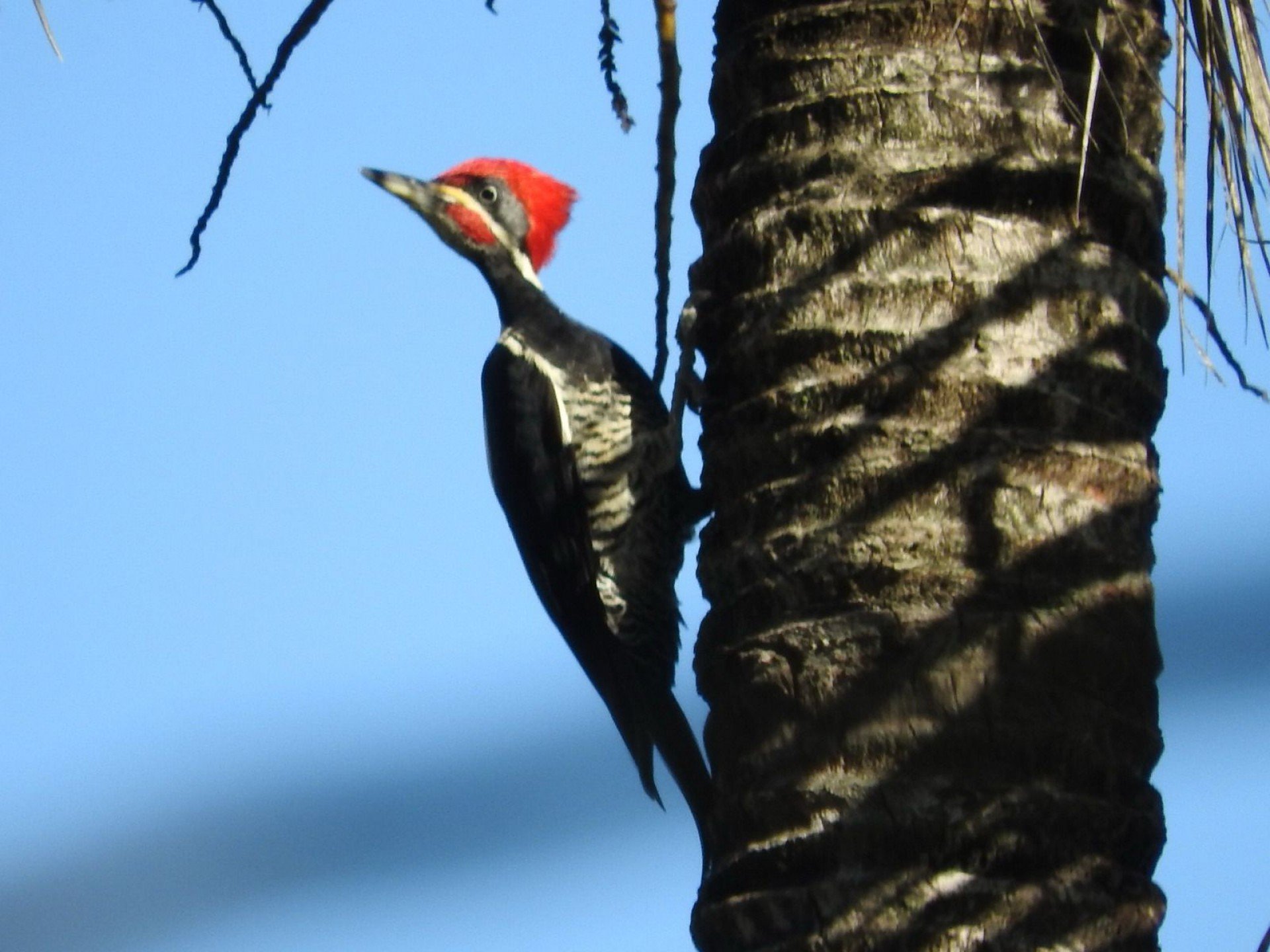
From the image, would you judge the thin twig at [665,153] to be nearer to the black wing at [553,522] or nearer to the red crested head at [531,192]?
the black wing at [553,522]

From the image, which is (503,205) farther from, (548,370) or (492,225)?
(548,370)

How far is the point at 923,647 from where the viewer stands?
2.38 meters

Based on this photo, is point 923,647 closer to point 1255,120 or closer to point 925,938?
point 925,938

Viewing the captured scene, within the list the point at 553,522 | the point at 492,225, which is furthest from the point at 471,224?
the point at 553,522

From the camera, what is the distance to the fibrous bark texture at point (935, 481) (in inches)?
90.4

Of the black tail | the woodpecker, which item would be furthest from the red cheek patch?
the black tail

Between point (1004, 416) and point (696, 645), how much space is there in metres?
0.61

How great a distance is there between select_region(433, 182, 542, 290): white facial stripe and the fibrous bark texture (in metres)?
2.31

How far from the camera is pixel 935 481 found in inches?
97.3

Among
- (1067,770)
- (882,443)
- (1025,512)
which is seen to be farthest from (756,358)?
(1067,770)

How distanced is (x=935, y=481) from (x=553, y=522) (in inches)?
88.0

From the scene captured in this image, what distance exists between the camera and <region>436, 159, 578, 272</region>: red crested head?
532cm

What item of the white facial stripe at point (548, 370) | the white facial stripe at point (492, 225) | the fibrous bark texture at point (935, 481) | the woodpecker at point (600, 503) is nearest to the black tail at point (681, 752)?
the woodpecker at point (600, 503)

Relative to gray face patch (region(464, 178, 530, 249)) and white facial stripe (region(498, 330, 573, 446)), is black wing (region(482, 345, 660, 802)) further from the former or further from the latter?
gray face patch (region(464, 178, 530, 249))
